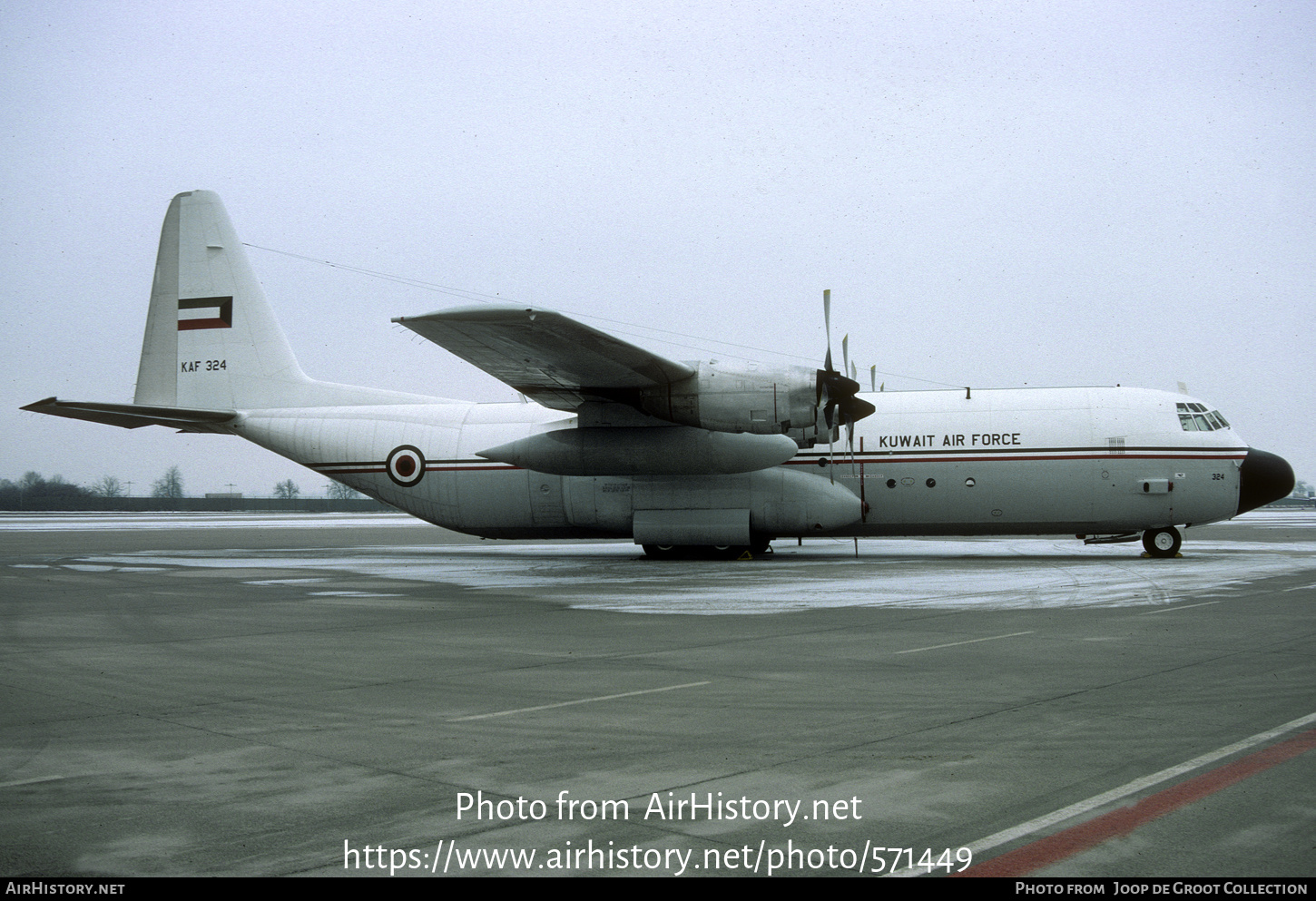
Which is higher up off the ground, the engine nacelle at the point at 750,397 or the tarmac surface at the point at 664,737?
the engine nacelle at the point at 750,397

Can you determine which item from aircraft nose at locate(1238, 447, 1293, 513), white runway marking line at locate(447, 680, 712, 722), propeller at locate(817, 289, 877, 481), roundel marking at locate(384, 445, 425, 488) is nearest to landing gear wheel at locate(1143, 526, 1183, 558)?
aircraft nose at locate(1238, 447, 1293, 513)

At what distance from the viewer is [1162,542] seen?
75.3 feet

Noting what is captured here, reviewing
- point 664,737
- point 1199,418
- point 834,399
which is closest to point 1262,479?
point 1199,418

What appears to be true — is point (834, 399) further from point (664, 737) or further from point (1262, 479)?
point (664, 737)

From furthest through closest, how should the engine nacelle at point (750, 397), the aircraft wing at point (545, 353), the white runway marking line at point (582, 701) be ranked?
the engine nacelle at point (750, 397)
the aircraft wing at point (545, 353)
the white runway marking line at point (582, 701)

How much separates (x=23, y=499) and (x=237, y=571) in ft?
281

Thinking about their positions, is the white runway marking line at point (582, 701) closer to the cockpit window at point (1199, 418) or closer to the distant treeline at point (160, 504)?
the cockpit window at point (1199, 418)

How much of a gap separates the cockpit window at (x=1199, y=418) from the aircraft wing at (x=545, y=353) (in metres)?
12.0

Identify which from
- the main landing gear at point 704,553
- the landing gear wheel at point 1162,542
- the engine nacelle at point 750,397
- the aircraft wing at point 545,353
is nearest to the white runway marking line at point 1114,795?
the aircraft wing at point 545,353

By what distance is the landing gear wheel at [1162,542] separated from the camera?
22.9m

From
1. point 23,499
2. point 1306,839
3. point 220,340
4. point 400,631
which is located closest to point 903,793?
point 1306,839

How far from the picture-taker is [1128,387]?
23828 millimetres

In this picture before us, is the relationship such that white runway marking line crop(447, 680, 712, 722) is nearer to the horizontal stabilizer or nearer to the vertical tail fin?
the horizontal stabilizer

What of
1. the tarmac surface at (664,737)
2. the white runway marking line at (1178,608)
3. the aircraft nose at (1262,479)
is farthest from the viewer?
the aircraft nose at (1262,479)
